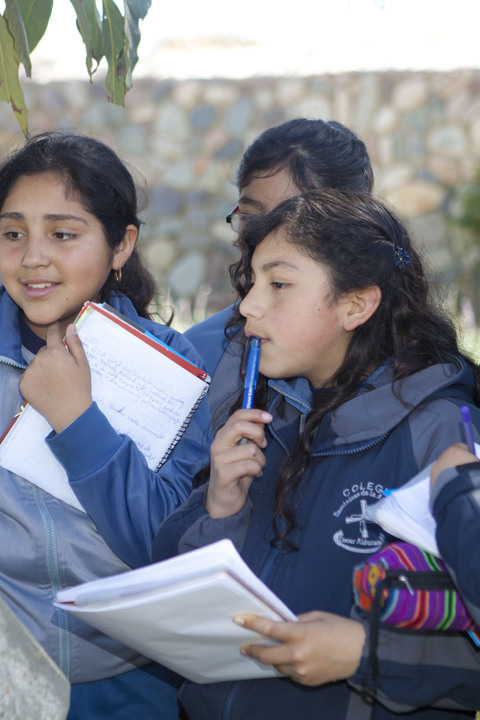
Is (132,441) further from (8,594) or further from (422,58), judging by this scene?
(422,58)

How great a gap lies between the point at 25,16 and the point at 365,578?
1.37 m

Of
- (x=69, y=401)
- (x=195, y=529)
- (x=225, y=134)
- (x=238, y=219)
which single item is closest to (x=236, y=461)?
(x=195, y=529)

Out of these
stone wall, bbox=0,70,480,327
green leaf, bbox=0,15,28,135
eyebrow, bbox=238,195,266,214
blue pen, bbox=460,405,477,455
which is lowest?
blue pen, bbox=460,405,477,455

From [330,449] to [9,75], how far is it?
1.09 metres

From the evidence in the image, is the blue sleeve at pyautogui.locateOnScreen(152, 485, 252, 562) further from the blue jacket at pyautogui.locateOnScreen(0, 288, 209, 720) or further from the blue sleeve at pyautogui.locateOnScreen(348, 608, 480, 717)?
the blue sleeve at pyautogui.locateOnScreen(348, 608, 480, 717)

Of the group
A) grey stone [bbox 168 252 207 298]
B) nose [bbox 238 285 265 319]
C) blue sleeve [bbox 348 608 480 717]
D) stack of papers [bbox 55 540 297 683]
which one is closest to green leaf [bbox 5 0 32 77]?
nose [bbox 238 285 265 319]

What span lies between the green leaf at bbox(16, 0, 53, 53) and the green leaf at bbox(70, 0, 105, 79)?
2.7 inches

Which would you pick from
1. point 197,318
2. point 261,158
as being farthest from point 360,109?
point 261,158

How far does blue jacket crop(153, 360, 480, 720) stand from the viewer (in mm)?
1552

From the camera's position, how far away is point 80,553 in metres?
1.84

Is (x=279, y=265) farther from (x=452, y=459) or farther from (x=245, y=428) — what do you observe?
(x=452, y=459)

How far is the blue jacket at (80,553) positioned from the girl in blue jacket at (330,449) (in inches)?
5.7

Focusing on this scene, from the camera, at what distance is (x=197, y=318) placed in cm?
581

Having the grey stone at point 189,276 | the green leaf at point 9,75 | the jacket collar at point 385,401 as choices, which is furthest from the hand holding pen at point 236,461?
the grey stone at point 189,276
